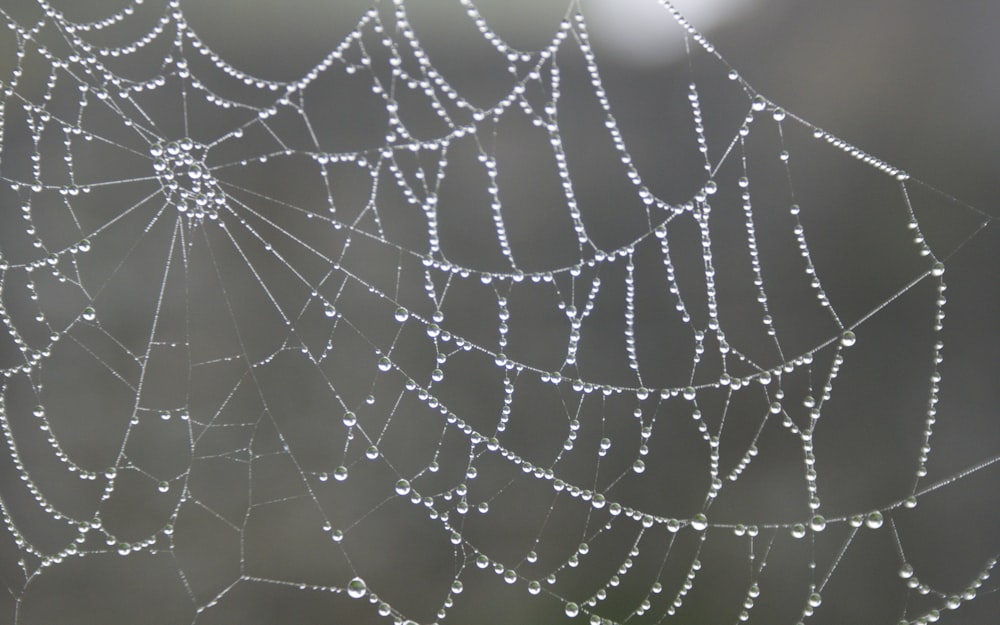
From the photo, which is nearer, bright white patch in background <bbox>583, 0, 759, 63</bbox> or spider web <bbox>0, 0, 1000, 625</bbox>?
bright white patch in background <bbox>583, 0, 759, 63</bbox>

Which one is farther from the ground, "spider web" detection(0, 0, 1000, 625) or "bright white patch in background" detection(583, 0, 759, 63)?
"bright white patch in background" detection(583, 0, 759, 63)

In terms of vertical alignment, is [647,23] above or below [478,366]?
above

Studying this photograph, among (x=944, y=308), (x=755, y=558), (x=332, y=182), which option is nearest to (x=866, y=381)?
(x=944, y=308)

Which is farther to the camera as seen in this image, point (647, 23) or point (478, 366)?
point (478, 366)

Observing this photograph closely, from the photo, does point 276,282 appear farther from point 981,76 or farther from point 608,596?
point 981,76
